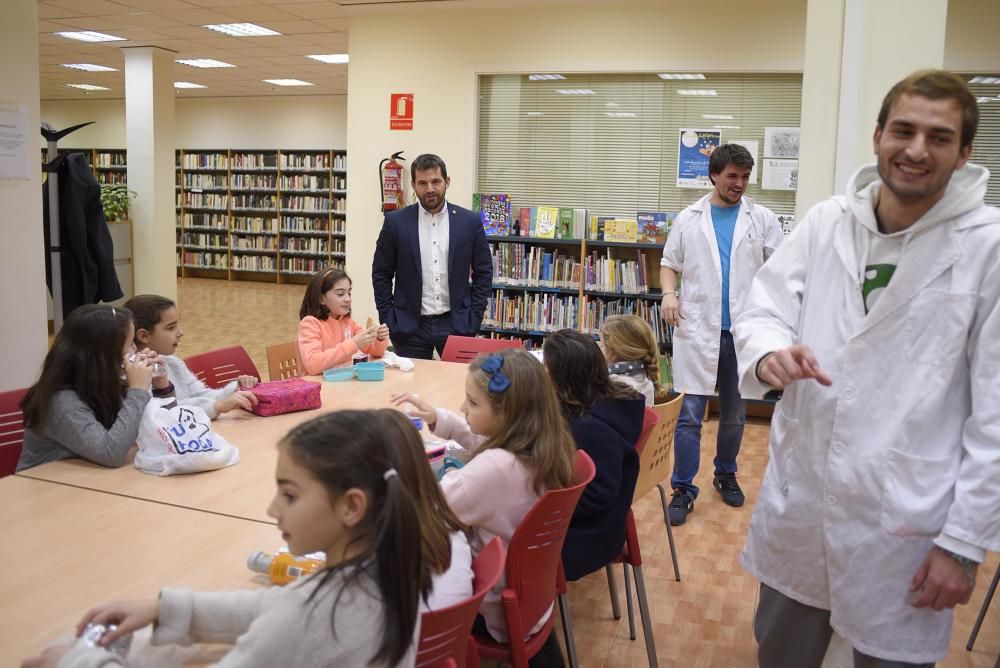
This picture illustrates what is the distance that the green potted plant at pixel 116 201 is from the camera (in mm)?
9102

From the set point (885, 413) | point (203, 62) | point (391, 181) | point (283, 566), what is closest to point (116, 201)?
point (203, 62)

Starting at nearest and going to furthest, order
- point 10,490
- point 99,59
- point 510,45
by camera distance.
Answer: point 10,490
point 510,45
point 99,59

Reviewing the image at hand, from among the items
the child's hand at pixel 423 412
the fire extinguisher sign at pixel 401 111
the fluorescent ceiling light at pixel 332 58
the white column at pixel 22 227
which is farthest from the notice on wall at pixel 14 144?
the fluorescent ceiling light at pixel 332 58

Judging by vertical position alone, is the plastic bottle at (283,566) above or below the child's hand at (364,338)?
below

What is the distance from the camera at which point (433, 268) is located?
4.55 metres

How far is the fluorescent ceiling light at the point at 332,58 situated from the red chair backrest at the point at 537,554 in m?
8.83

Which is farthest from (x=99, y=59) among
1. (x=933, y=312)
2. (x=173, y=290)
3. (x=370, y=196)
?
(x=933, y=312)

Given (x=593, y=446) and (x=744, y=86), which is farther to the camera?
(x=744, y=86)

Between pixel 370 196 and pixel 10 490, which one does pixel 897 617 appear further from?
pixel 370 196

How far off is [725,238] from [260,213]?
39.5 ft

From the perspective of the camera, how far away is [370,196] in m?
7.00

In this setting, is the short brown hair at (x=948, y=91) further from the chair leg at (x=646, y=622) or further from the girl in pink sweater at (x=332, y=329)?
the girl in pink sweater at (x=332, y=329)

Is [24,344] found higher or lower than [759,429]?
higher

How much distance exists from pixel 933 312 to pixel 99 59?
11.5 metres
